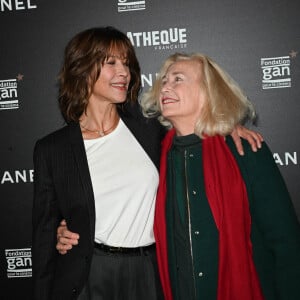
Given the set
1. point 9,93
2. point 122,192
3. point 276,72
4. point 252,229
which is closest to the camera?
point 252,229

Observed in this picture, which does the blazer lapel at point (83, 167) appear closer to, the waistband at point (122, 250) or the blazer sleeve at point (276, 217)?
the waistband at point (122, 250)

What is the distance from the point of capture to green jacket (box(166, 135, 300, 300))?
4.74 feet

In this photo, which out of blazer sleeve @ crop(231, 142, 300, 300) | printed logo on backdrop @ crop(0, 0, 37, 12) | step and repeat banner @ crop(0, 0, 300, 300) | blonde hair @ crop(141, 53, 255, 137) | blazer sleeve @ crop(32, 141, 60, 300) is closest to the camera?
blazer sleeve @ crop(231, 142, 300, 300)

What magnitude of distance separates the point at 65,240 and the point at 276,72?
1.59 m

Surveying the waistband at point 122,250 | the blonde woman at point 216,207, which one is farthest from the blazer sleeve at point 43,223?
the blonde woman at point 216,207

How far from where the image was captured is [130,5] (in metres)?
2.38

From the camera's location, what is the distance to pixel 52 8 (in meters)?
2.44

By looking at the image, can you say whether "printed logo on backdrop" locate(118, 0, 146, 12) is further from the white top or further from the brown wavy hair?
the white top

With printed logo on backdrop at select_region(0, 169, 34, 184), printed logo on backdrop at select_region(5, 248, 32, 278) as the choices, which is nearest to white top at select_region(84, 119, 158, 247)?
printed logo on backdrop at select_region(0, 169, 34, 184)

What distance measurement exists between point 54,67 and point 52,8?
37 centimetres

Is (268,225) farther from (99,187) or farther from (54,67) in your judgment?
(54,67)

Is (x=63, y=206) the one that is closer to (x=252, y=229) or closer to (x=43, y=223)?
(x=43, y=223)

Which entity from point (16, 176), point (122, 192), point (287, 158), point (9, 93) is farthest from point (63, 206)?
point (287, 158)

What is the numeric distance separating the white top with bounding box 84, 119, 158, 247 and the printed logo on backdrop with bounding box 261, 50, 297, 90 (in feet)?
3.50
